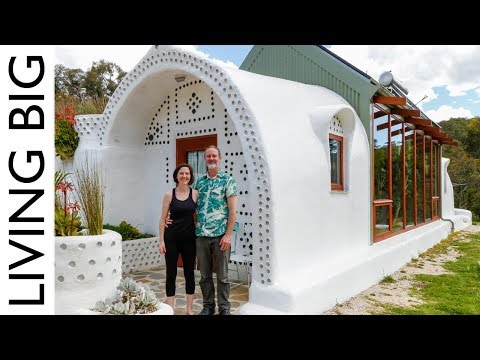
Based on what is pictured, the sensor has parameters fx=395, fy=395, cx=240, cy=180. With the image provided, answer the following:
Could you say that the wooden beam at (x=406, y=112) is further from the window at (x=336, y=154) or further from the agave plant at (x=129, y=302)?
the agave plant at (x=129, y=302)

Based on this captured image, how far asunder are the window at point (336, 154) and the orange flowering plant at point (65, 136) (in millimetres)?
4557

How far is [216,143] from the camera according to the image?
20.6 feet

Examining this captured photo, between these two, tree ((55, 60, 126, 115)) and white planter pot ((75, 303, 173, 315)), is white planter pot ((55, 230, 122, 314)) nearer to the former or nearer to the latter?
white planter pot ((75, 303, 173, 315))

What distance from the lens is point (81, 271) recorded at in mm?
3900

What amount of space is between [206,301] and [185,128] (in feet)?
10.7

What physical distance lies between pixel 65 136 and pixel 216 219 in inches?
174

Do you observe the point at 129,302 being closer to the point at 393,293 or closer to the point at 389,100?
the point at 393,293

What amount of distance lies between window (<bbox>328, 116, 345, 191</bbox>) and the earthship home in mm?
29

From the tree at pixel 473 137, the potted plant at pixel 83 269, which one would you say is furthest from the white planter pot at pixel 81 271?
the tree at pixel 473 137

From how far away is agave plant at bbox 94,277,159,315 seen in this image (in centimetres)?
371
